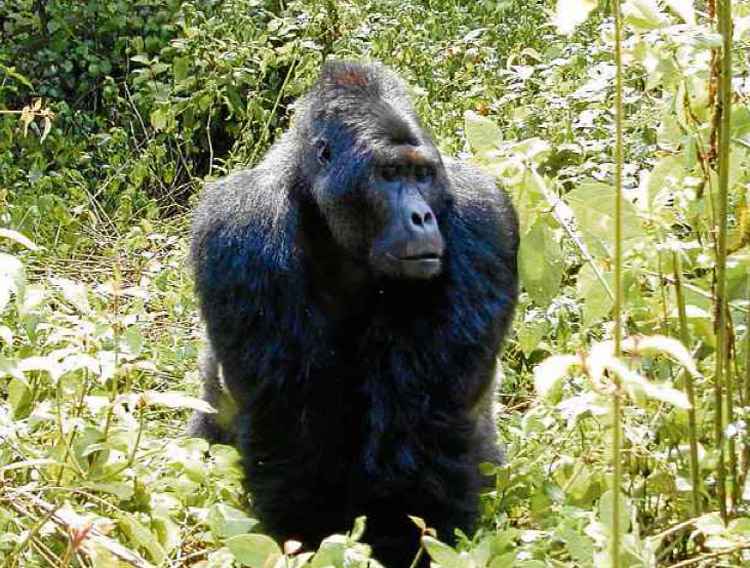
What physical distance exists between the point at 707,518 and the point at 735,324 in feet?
3.55

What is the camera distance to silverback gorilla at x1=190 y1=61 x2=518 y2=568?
3818 mm

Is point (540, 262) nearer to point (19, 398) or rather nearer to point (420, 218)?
point (420, 218)

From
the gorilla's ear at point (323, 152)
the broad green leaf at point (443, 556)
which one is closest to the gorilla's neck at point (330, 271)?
the gorilla's ear at point (323, 152)

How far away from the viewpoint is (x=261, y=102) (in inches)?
287

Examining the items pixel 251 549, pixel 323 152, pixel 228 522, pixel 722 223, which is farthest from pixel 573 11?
pixel 323 152

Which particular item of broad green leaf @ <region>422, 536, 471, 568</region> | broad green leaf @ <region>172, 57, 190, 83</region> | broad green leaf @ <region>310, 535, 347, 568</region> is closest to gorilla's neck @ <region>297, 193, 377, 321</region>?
broad green leaf @ <region>310, 535, 347, 568</region>

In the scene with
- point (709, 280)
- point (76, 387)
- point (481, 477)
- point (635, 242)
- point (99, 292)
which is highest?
point (635, 242)

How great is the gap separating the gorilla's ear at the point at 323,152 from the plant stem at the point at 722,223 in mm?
1416

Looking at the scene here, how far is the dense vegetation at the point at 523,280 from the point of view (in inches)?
107

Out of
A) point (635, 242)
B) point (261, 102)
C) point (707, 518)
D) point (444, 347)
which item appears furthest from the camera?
point (261, 102)

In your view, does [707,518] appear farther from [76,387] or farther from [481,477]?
[76,387]

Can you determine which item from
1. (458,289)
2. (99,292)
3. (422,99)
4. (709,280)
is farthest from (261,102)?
(709,280)

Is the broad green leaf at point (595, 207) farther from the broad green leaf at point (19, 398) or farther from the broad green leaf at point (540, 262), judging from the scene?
the broad green leaf at point (19, 398)

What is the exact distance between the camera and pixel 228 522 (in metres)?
3.13
